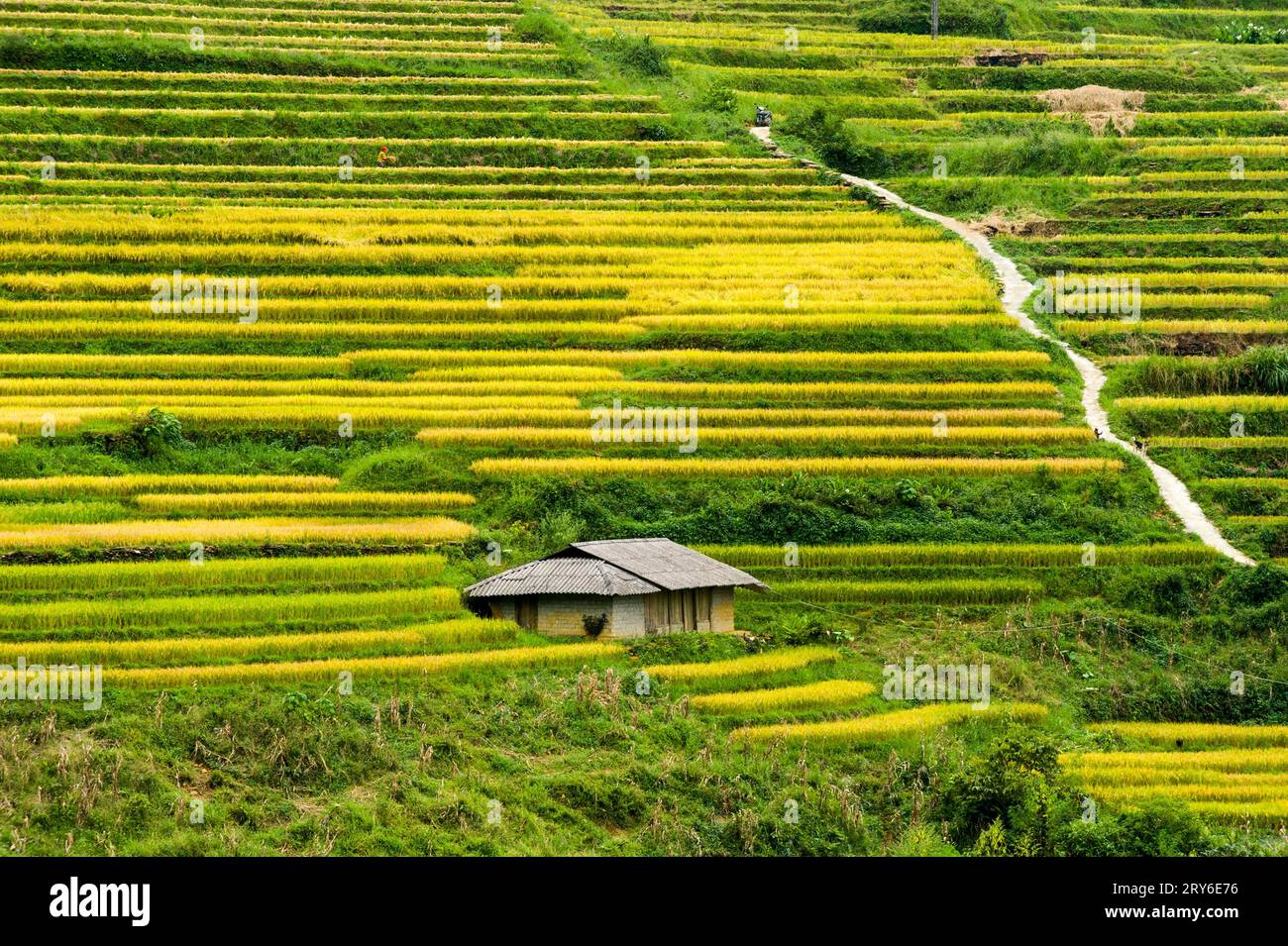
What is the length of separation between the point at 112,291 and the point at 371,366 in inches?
267

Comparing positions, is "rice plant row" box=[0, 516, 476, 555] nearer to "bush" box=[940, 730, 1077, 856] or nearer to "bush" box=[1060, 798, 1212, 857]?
"bush" box=[940, 730, 1077, 856]

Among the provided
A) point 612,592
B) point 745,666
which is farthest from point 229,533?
point 745,666

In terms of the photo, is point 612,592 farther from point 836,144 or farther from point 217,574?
point 836,144

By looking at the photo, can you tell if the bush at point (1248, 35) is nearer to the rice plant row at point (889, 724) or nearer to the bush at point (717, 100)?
the bush at point (717, 100)

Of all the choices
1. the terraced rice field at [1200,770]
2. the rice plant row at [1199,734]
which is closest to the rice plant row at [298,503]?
the rice plant row at [1199,734]

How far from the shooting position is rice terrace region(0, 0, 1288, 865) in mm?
26781

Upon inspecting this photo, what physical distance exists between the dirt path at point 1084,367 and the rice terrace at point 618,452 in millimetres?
142

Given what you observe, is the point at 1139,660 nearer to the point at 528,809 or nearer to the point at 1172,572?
the point at 1172,572

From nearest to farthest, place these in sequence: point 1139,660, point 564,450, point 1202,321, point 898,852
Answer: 1. point 898,852
2. point 1139,660
3. point 564,450
4. point 1202,321

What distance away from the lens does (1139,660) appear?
33281 mm

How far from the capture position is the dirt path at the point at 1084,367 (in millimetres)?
36812

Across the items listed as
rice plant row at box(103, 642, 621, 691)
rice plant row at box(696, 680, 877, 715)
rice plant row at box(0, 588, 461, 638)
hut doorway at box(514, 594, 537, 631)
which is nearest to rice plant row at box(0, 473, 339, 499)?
rice plant row at box(0, 588, 461, 638)

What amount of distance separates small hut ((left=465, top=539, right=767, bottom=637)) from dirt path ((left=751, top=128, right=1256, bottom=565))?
367 inches

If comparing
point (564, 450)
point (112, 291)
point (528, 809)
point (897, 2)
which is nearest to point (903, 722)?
point (528, 809)
